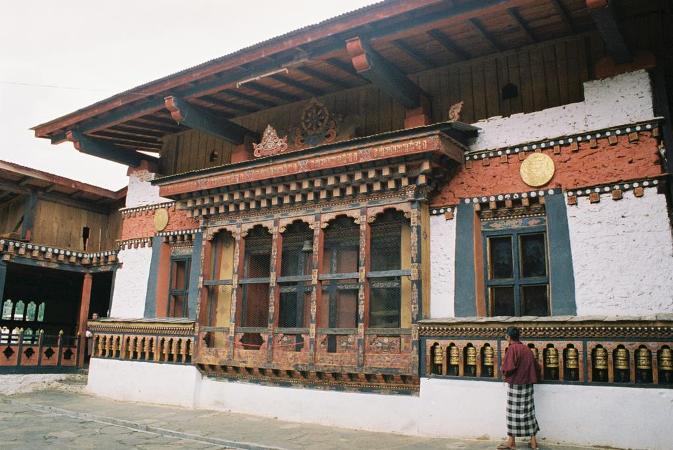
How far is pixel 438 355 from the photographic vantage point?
25.0 feet

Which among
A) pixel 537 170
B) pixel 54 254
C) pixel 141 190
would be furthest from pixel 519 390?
pixel 54 254

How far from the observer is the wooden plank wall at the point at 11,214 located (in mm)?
15789

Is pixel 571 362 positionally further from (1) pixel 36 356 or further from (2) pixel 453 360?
(1) pixel 36 356

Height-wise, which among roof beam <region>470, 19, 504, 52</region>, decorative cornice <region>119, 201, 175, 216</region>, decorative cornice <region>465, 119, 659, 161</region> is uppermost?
roof beam <region>470, 19, 504, 52</region>

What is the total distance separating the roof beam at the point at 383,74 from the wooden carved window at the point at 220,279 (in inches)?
165

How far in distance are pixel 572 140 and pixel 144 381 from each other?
835 centimetres

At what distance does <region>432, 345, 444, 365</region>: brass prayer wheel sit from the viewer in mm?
7566

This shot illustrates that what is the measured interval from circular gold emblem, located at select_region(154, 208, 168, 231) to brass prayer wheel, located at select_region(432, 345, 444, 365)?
6.59 metres

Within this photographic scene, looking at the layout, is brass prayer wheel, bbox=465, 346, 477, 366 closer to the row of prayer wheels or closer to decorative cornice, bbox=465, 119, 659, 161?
the row of prayer wheels

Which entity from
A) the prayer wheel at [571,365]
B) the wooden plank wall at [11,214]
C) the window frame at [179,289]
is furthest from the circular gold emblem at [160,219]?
the prayer wheel at [571,365]

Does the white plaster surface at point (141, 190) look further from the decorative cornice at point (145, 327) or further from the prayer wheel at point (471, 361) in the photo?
the prayer wheel at point (471, 361)

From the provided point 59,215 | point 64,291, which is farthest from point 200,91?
point 64,291

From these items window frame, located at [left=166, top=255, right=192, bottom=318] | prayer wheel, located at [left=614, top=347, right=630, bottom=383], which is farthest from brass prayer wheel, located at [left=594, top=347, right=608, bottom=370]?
window frame, located at [left=166, top=255, right=192, bottom=318]

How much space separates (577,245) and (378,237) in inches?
118
